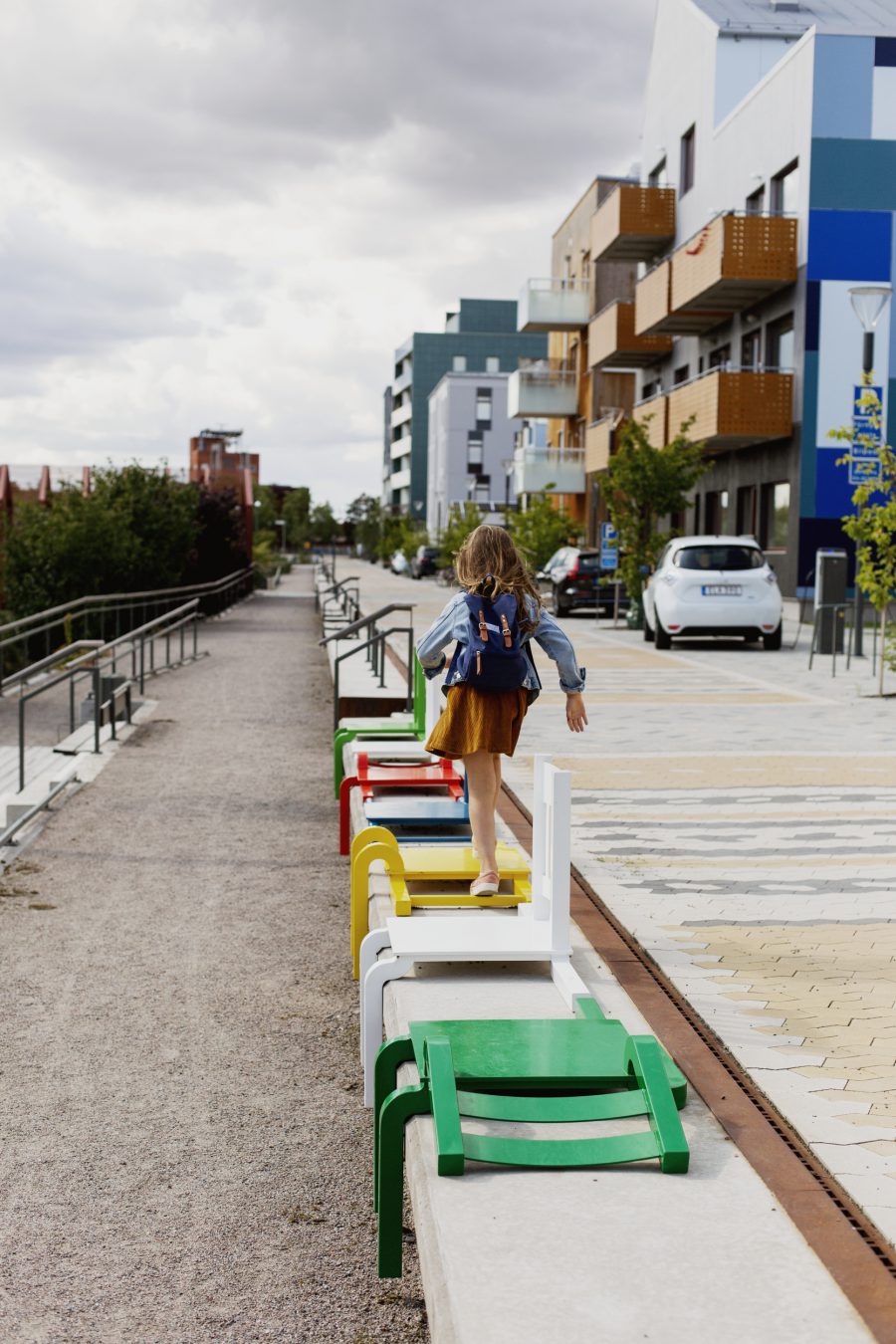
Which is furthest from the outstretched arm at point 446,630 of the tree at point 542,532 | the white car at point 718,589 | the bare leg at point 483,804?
the tree at point 542,532

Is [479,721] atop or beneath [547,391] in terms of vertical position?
beneath

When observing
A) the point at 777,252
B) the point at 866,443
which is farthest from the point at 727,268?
the point at 866,443

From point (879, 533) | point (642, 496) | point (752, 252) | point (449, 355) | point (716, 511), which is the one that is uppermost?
point (449, 355)

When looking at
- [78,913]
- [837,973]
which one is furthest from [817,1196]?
[78,913]

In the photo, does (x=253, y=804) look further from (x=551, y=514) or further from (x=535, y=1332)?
(x=551, y=514)

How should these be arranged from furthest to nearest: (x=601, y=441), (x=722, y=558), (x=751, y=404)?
1. (x=601, y=441)
2. (x=751, y=404)
3. (x=722, y=558)

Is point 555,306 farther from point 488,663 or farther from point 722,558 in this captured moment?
point 488,663

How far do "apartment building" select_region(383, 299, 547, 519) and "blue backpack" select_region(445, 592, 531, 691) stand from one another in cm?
11753

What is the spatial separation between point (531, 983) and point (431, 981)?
0.31 meters

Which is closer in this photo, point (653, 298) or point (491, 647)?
point (491, 647)

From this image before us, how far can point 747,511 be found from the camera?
3281 centimetres

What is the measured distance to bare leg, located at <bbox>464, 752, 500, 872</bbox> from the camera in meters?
5.96

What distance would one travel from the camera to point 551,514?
1718 inches

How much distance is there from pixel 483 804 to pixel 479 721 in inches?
13.0
